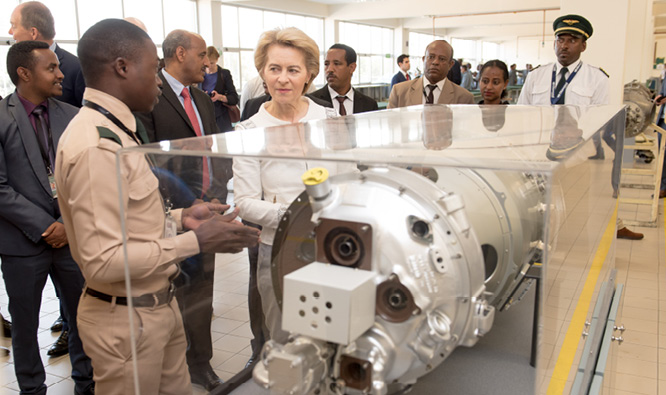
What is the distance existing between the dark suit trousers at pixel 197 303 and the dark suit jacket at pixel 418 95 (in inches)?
114

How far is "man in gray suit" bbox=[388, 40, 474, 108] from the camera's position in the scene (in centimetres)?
402

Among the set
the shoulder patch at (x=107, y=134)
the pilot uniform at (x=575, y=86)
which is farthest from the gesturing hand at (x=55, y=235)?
the pilot uniform at (x=575, y=86)

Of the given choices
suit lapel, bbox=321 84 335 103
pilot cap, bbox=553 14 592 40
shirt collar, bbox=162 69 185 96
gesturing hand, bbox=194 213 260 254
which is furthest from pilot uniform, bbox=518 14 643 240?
gesturing hand, bbox=194 213 260 254

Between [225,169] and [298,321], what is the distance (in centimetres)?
41

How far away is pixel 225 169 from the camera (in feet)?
4.12

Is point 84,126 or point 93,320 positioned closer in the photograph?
point 84,126

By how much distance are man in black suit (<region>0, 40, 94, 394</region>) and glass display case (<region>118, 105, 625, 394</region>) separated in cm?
156

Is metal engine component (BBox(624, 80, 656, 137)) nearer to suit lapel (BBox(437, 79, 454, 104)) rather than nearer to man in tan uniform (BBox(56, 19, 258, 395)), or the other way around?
suit lapel (BBox(437, 79, 454, 104))

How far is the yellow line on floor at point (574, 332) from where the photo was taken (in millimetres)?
1160

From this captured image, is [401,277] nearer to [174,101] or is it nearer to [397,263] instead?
[397,263]

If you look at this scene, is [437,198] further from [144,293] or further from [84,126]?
[84,126]

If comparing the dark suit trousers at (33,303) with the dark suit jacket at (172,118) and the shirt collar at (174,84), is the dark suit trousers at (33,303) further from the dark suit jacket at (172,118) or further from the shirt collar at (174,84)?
the shirt collar at (174,84)

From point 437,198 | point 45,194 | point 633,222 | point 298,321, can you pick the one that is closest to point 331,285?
point 298,321

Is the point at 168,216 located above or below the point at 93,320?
above
